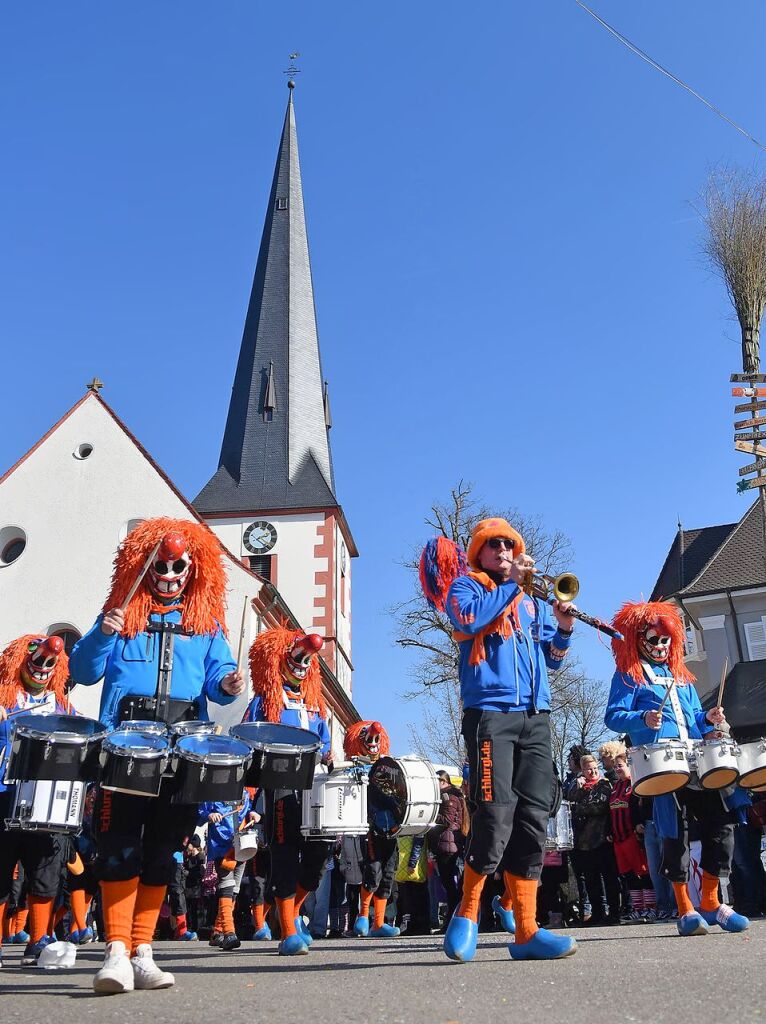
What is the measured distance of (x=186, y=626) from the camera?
5395 mm

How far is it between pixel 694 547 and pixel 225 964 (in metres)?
38.0

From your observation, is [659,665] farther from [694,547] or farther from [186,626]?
[694,547]

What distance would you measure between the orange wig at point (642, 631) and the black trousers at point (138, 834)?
11.4 feet

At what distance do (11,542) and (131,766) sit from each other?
2565cm

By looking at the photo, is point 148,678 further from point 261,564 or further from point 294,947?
point 261,564

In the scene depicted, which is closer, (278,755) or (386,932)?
(278,755)

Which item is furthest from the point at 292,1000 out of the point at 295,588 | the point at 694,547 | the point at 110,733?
the point at 694,547

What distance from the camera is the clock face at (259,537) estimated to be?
38062 mm

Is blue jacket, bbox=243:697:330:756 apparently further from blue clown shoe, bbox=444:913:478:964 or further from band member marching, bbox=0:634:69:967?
blue clown shoe, bbox=444:913:478:964

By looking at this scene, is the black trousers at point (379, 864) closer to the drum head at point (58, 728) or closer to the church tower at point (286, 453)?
the drum head at point (58, 728)

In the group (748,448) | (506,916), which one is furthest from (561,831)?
(748,448)

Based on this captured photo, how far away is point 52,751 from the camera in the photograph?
4.46m

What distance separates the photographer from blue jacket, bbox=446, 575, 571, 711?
5172mm

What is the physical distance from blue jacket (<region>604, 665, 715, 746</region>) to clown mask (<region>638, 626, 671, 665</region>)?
65 mm
